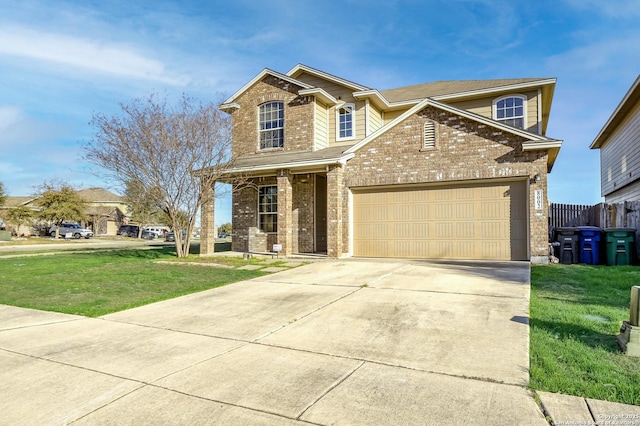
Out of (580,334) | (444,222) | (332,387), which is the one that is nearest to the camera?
(332,387)

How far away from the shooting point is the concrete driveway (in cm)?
298

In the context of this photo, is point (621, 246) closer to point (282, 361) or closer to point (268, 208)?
point (282, 361)

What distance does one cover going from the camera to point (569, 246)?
12039mm

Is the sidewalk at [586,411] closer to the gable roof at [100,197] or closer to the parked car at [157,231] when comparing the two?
the parked car at [157,231]

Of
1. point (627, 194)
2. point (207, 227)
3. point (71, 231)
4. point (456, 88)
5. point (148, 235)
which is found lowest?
point (148, 235)

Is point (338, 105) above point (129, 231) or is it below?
above

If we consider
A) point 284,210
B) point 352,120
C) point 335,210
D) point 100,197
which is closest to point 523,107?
point 352,120

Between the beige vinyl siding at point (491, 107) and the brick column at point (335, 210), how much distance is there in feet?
20.7

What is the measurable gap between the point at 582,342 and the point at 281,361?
3.30 m

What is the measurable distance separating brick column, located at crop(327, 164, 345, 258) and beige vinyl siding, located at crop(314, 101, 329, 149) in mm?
2392

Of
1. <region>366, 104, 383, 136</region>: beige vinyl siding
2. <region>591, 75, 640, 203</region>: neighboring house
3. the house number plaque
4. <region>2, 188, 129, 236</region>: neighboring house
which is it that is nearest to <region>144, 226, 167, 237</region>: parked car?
<region>2, 188, 129, 236</region>: neighboring house

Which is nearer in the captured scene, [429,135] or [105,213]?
[429,135]

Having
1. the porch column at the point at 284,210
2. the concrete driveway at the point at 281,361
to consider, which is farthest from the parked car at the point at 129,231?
the concrete driveway at the point at 281,361

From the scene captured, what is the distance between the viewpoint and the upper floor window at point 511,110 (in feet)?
49.7
